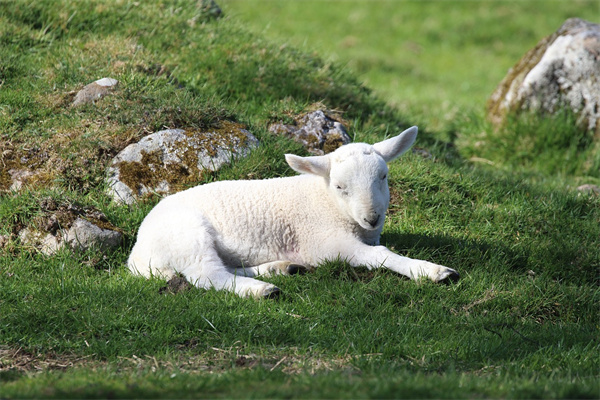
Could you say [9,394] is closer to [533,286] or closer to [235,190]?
[235,190]

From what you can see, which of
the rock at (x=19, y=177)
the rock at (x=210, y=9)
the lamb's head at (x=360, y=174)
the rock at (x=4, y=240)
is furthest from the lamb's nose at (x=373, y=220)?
the rock at (x=210, y=9)

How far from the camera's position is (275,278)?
209 inches

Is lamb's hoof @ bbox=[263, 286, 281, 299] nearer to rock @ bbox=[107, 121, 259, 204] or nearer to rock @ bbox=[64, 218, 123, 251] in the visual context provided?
rock @ bbox=[64, 218, 123, 251]

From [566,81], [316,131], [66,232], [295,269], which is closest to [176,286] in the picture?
[295,269]

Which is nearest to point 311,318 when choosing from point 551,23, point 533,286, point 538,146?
point 533,286

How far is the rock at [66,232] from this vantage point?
577 centimetres

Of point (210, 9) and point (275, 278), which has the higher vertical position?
point (210, 9)

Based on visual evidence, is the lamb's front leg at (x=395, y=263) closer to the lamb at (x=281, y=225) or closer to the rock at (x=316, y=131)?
the lamb at (x=281, y=225)

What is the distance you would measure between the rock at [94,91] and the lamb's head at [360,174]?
2.72 metres

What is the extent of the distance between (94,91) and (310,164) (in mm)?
2915

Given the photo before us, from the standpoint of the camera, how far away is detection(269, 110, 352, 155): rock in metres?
7.19

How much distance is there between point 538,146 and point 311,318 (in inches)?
232

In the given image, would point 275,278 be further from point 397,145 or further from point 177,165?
point 177,165

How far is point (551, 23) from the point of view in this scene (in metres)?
18.5
